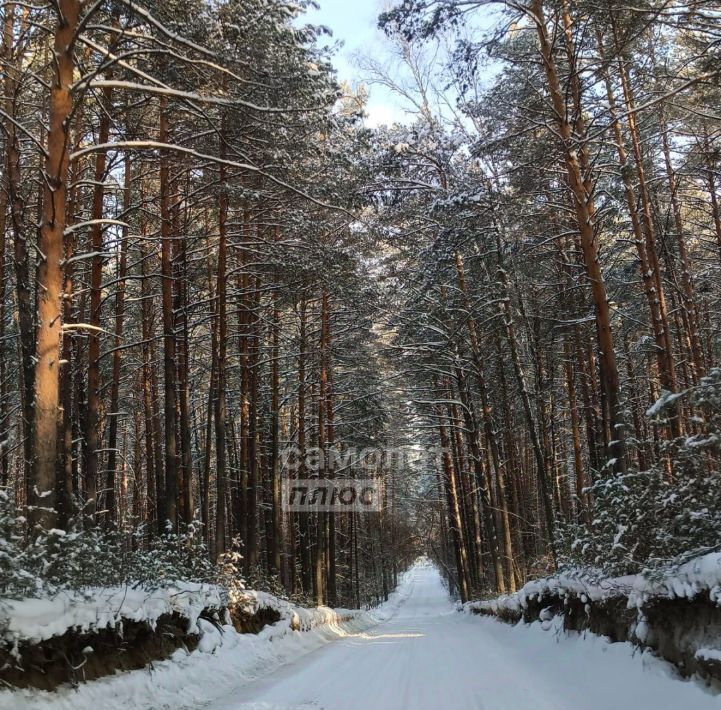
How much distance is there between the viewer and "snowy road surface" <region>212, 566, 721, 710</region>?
15.1 feet

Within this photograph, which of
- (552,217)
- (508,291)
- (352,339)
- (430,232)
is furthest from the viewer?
(352,339)

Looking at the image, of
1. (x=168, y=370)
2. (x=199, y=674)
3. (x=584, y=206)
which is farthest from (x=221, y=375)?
(x=584, y=206)

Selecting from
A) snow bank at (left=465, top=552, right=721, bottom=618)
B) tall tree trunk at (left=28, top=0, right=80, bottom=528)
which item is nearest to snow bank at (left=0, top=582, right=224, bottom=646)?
tall tree trunk at (left=28, top=0, right=80, bottom=528)

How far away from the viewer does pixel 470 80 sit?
9.77 meters

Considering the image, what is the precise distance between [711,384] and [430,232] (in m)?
12.6

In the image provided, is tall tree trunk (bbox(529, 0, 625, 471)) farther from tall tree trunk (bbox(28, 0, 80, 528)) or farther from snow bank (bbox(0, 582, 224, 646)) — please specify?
tall tree trunk (bbox(28, 0, 80, 528))

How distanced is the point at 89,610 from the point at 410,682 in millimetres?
3685

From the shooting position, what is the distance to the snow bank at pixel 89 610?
3.90 metres

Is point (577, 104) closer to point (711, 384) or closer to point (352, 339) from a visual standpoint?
point (711, 384)

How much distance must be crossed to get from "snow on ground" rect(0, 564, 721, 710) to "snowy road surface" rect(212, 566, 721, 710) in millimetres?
12

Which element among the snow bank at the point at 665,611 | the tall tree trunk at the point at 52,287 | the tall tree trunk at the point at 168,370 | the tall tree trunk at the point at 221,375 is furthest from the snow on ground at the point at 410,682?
the tall tree trunk at the point at 221,375

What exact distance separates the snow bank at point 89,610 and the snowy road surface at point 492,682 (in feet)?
3.68

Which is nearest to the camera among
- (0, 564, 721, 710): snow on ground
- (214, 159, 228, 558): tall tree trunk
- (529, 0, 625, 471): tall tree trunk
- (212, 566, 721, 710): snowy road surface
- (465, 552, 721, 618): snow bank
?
(465, 552, 721, 618): snow bank

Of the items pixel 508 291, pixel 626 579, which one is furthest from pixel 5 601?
pixel 508 291
